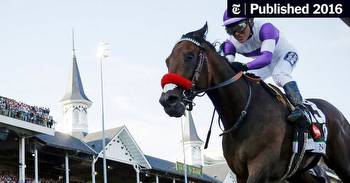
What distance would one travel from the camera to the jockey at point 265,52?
21.3ft

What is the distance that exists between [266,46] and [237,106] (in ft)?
2.63

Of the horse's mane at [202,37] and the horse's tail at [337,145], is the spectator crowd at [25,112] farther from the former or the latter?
the horse's mane at [202,37]

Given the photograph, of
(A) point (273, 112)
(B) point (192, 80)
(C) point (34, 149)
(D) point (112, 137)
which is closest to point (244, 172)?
(A) point (273, 112)

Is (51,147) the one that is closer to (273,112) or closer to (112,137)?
(112,137)

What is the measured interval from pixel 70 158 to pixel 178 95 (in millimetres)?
34750

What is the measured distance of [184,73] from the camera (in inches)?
232

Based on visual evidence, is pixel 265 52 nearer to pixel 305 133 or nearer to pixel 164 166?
pixel 305 133

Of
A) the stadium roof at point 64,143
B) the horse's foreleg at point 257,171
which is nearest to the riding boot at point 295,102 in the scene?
the horse's foreleg at point 257,171

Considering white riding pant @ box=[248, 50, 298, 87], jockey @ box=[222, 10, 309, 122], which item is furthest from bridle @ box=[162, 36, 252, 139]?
white riding pant @ box=[248, 50, 298, 87]

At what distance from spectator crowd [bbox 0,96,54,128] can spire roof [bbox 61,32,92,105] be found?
37.3m

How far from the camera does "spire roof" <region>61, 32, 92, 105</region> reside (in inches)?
2931

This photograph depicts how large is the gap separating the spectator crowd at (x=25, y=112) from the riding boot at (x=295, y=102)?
90.4ft

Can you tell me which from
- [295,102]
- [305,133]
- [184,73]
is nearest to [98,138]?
[295,102]

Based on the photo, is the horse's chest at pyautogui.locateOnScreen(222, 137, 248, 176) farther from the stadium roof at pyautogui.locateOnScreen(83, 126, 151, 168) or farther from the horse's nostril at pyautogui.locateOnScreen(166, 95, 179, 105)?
the stadium roof at pyautogui.locateOnScreen(83, 126, 151, 168)
